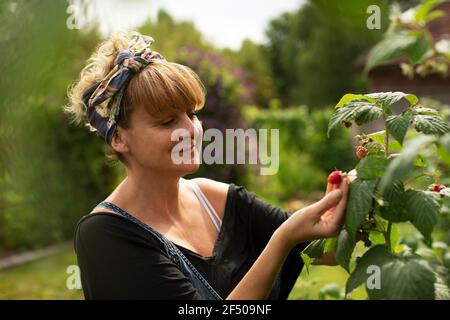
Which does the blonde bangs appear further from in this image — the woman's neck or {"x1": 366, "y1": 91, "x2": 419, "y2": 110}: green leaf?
{"x1": 366, "y1": 91, "x2": 419, "y2": 110}: green leaf

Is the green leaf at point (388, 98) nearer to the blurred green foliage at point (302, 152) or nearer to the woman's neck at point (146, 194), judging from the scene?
the woman's neck at point (146, 194)

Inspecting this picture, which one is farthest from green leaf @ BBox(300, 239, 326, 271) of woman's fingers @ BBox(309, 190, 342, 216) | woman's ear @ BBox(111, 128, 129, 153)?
woman's ear @ BBox(111, 128, 129, 153)

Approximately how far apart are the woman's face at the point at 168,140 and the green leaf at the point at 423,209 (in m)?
→ 0.79

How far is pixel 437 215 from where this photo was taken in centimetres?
137

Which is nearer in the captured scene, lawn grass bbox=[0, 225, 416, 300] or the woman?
the woman

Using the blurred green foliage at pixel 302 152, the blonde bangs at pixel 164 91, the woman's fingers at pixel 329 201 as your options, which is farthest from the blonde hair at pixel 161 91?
the blurred green foliage at pixel 302 152

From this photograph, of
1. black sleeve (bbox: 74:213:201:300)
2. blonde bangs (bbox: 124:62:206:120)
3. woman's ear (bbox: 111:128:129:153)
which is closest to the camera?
black sleeve (bbox: 74:213:201:300)

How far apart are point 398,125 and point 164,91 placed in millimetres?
790

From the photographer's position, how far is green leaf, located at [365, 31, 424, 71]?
1.53m

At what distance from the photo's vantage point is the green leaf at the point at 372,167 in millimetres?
1424

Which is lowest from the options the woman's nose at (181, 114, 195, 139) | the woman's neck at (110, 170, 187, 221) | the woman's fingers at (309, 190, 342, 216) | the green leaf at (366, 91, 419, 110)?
the woman's neck at (110, 170, 187, 221)

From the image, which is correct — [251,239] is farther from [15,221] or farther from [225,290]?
[15,221]

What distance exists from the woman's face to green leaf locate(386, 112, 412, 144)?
0.71 m

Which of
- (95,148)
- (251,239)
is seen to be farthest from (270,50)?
Result: (251,239)
